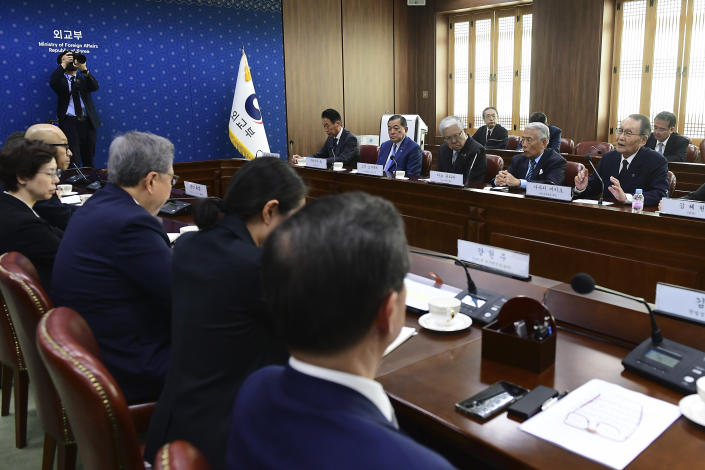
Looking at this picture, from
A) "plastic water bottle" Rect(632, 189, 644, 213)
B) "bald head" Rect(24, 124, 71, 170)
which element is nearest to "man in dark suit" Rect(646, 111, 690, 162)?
"plastic water bottle" Rect(632, 189, 644, 213)

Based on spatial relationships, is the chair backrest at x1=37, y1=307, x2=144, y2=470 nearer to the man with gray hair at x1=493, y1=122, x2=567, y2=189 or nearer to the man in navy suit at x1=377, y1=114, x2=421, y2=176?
the man with gray hair at x1=493, y1=122, x2=567, y2=189

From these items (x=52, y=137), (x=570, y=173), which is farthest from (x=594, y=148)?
(x=52, y=137)

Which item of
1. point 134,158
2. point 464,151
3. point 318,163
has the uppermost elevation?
point 134,158

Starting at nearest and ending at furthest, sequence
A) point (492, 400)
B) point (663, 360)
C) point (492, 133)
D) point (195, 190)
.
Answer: point (492, 400), point (663, 360), point (195, 190), point (492, 133)

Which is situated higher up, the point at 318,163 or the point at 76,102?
the point at 76,102

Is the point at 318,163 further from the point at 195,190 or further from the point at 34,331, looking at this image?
the point at 34,331

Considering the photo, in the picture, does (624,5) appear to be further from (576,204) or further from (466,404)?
(466,404)

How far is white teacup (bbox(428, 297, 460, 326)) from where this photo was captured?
167cm

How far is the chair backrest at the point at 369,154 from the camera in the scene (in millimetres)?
6367

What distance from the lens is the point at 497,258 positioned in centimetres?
203

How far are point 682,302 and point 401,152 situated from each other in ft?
13.5

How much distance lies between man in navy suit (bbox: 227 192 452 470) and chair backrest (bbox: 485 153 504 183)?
444 cm

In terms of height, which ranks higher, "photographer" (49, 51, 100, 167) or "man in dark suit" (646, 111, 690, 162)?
"photographer" (49, 51, 100, 167)

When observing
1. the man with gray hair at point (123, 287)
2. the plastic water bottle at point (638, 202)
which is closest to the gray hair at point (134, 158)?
the man with gray hair at point (123, 287)
